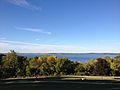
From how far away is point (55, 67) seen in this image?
257 ft

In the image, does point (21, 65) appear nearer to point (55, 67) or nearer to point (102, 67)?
point (55, 67)

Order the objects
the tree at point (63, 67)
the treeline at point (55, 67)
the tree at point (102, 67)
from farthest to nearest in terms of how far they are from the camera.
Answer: the tree at point (63, 67) < the tree at point (102, 67) < the treeline at point (55, 67)

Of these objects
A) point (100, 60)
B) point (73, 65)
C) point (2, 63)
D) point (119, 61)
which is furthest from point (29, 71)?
point (119, 61)

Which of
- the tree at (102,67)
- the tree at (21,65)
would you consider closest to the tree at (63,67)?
the tree at (102,67)

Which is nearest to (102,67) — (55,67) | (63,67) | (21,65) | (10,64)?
(63,67)

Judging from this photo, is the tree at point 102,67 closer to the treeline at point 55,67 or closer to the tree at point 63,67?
the treeline at point 55,67

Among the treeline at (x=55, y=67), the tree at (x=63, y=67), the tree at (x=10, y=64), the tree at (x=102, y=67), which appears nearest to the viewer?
the tree at (x=10, y=64)

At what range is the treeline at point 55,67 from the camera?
74.1 metres

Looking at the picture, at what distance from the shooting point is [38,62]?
8444 centimetres

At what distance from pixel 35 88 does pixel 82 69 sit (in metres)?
46.2

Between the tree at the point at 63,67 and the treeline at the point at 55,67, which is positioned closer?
the treeline at the point at 55,67

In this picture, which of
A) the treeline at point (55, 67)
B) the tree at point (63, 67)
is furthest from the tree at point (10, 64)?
the tree at point (63, 67)

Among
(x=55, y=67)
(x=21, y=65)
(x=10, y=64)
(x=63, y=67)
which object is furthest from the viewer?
(x=55, y=67)

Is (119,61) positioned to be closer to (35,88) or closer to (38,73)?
(38,73)
